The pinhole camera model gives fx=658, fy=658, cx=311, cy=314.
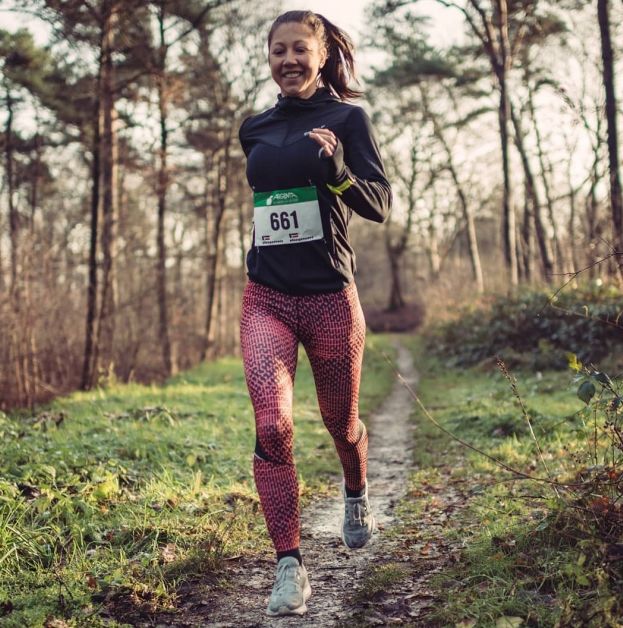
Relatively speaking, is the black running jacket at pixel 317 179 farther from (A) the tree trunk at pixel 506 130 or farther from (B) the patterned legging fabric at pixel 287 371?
(A) the tree trunk at pixel 506 130

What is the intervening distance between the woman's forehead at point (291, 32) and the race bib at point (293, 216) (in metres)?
0.67

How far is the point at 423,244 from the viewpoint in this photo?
36500mm

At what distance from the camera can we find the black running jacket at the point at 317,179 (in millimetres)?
2682

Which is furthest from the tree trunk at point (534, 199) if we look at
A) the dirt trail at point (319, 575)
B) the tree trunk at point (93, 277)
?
the dirt trail at point (319, 575)

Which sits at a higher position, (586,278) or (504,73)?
(504,73)

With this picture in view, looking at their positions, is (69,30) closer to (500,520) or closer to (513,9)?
(500,520)

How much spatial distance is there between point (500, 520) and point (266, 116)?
241cm

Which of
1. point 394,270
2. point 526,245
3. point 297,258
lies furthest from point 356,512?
point 394,270

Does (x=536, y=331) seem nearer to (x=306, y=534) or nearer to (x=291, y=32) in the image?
(x=306, y=534)

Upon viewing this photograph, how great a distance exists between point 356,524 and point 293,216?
154 cm

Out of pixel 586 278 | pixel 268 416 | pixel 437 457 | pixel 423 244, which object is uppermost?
pixel 423 244

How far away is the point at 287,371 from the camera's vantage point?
271cm

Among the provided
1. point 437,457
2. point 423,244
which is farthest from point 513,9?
point 423,244

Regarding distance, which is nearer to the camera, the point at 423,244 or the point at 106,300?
the point at 106,300
